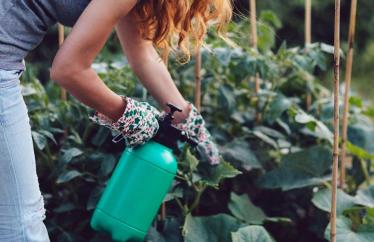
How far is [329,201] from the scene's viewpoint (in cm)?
205

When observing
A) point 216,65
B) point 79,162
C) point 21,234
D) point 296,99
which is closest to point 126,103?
point 21,234

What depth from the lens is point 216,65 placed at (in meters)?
2.45

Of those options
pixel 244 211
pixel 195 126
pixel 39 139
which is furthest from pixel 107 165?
pixel 244 211

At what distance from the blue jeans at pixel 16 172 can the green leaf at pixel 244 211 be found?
2.30ft

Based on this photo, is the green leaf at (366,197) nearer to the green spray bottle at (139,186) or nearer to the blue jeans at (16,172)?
the green spray bottle at (139,186)

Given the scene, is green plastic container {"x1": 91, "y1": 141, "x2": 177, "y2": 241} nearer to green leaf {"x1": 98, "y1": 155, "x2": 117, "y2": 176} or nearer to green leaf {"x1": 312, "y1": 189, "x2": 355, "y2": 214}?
green leaf {"x1": 98, "y1": 155, "x2": 117, "y2": 176}

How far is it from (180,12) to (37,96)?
763 millimetres

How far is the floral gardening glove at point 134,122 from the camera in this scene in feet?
5.12

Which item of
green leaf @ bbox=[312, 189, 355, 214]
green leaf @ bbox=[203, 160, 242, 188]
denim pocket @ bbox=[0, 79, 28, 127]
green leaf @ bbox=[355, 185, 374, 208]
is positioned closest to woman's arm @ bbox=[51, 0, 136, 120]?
denim pocket @ bbox=[0, 79, 28, 127]

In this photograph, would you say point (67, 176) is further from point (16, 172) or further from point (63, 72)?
point (63, 72)

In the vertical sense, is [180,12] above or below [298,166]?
above

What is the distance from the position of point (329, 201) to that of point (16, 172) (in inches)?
39.4

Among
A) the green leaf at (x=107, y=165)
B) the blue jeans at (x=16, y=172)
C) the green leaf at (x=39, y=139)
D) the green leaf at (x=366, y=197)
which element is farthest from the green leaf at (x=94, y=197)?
the green leaf at (x=366, y=197)

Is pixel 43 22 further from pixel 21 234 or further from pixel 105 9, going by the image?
pixel 21 234
